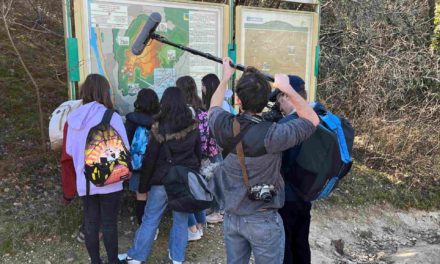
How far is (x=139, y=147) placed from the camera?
12.2ft

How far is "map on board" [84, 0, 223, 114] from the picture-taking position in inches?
157

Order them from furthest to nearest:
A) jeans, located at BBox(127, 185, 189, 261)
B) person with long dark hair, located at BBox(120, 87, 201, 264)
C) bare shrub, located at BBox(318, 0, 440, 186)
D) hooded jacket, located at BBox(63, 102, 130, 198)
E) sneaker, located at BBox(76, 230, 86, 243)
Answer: bare shrub, located at BBox(318, 0, 440, 186), sneaker, located at BBox(76, 230, 86, 243), jeans, located at BBox(127, 185, 189, 261), person with long dark hair, located at BBox(120, 87, 201, 264), hooded jacket, located at BBox(63, 102, 130, 198)

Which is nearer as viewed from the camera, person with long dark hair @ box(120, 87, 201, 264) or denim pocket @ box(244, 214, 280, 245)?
denim pocket @ box(244, 214, 280, 245)

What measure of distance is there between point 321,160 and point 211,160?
171 cm

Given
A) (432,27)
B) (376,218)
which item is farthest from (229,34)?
(432,27)

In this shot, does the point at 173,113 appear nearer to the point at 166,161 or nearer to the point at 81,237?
the point at 166,161

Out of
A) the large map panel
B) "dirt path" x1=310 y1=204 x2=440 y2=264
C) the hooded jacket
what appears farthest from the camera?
the large map panel

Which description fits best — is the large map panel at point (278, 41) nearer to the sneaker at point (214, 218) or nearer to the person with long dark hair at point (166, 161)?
the person with long dark hair at point (166, 161)

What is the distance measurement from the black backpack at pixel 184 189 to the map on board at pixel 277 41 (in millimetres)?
1974

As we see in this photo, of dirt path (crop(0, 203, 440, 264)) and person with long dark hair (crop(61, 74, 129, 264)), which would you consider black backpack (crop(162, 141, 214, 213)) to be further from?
dirt path (crop(0, 203, 440, 264))

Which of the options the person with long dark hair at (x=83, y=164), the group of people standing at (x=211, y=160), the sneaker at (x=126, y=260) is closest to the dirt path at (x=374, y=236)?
the group of people standing at (x=211, y=160)

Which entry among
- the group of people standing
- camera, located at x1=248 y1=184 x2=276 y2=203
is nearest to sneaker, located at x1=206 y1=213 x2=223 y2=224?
the group of people standing

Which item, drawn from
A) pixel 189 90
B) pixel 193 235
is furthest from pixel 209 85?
pixel 193 235

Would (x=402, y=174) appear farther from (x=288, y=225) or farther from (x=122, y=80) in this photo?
(x=122, y=80)
